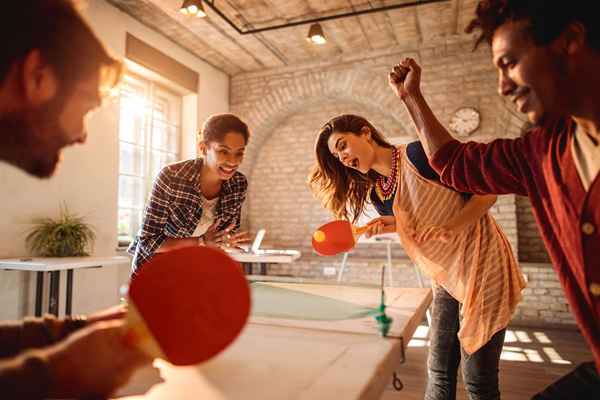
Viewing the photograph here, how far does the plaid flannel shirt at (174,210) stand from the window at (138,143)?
11.1ft

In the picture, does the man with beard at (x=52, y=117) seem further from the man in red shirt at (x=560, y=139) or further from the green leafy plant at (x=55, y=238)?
the green leafy plant at (x=55, y=238)

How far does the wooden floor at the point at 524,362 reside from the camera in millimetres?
3070

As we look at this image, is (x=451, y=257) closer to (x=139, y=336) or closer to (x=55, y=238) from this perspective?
(x=139, y=336)

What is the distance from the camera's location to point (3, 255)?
3.84m

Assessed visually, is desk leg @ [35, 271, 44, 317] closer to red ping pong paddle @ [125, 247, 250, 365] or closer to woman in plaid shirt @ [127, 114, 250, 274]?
woman in plaid shirt @ [127, 114, 250, 274]

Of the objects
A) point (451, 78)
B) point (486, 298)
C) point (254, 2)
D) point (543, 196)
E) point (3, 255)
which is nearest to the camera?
point (543, 196)

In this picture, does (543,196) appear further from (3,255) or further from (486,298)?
(3,255)

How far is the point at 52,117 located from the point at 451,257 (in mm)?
1558

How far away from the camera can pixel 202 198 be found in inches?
89.3

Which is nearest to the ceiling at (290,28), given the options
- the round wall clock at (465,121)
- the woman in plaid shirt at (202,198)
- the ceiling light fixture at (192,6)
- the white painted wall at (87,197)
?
the white painted wall at (87,197)

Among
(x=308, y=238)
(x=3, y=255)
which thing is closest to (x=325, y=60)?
(x=308, y=238)

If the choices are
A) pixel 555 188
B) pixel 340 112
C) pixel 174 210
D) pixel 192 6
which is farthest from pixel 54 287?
pixel 340 112

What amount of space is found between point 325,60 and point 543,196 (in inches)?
231

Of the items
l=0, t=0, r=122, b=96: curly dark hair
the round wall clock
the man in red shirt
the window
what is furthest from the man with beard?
the round wall clock
